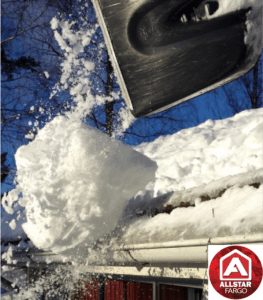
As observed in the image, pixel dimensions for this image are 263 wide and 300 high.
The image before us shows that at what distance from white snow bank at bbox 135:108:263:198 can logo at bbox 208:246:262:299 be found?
3.43ft

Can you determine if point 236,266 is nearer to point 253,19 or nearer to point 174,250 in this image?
point 174,250

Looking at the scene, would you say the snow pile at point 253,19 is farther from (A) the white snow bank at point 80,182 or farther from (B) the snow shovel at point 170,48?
(A) the white snow bank at point 80,182

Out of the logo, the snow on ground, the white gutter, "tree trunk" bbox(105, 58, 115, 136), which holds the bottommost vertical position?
the logo

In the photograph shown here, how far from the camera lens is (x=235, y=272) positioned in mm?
2113

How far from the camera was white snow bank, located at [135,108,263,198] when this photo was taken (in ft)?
11.4

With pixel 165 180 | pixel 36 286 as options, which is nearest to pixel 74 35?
pixel 36 286

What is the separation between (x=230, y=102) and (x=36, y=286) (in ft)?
18.4

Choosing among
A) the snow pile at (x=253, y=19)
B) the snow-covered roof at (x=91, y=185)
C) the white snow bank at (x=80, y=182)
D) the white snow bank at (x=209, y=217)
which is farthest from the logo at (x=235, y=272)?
the white snow bank at (x=80, y=182)

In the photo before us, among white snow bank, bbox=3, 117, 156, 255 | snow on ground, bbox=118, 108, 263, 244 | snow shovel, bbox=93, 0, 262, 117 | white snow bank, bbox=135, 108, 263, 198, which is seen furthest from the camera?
white snow bank, bbox=135, 108, 263, 198

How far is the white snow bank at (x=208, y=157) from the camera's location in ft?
11.4

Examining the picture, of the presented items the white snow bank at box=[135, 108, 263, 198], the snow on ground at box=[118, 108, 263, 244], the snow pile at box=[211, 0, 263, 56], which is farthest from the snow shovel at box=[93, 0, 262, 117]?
the white snow bank at box=[135, 108, 263, 198]

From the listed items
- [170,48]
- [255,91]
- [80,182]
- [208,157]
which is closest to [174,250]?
[170,48]

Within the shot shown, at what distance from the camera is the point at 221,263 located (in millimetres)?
2078

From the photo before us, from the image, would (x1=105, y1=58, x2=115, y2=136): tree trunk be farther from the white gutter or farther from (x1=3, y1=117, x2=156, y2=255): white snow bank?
the white gutter
